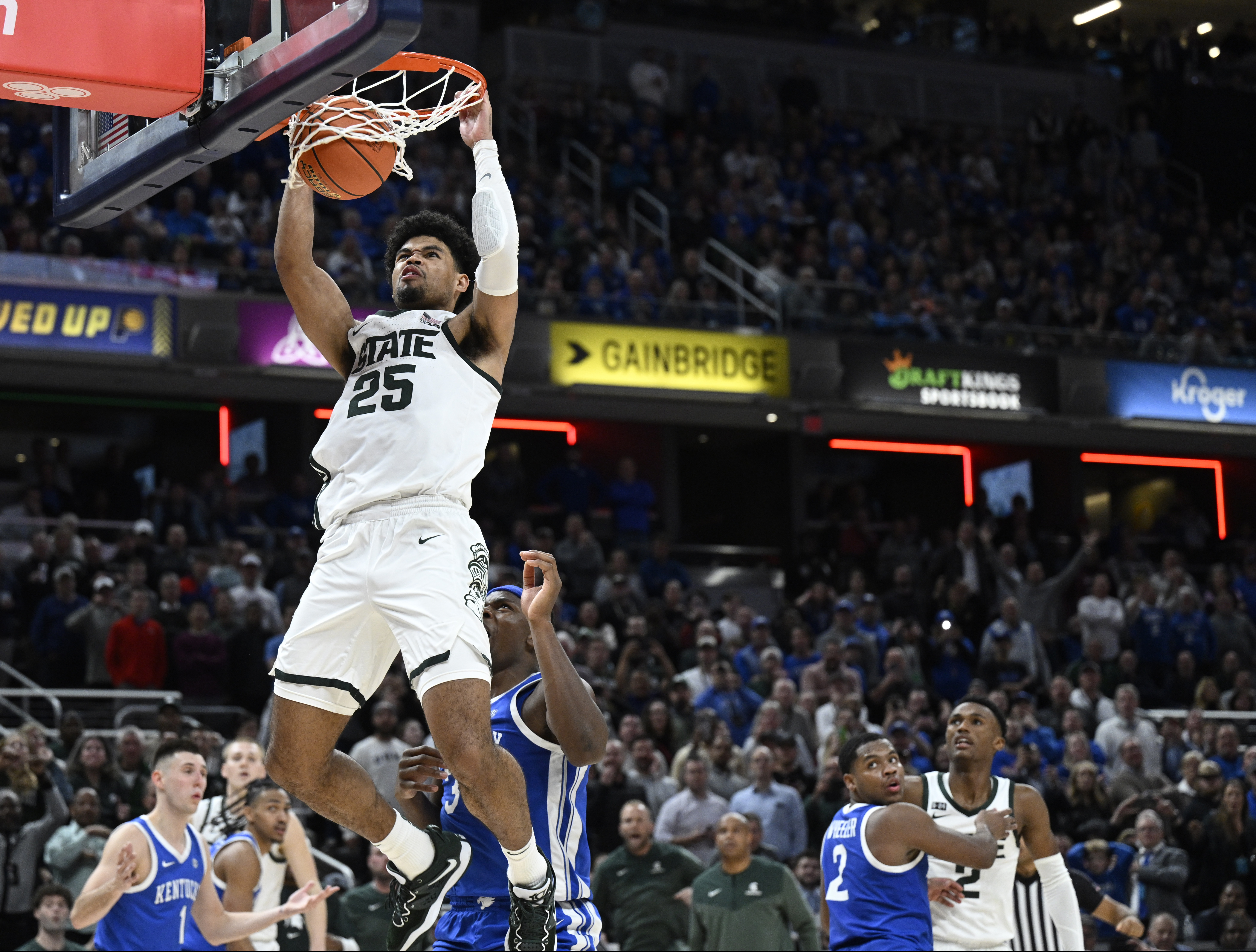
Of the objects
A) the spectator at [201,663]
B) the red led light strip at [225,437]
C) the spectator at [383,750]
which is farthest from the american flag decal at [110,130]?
the red led light strip at [225,437]

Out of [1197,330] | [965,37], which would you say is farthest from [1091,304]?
[965,37]

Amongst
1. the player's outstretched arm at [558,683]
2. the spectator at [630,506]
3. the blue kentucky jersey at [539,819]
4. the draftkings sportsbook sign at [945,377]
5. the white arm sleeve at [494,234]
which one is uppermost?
the draftkings sportsbook sign at [945,377]

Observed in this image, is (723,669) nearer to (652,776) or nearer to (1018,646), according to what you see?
(652,776)

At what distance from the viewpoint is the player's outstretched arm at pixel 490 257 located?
5.05m

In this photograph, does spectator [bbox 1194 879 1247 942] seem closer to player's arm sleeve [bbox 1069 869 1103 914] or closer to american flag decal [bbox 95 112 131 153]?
player's arm sleeve [bbox 1069 869 1103 914]

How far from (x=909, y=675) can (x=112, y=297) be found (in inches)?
333

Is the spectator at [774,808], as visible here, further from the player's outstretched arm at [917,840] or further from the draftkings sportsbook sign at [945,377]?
the draftkings sportsbook sign at [945,377]

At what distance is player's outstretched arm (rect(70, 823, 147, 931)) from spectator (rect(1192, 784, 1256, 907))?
8.97 m

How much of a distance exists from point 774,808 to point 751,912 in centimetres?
223

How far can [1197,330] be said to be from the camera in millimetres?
21562

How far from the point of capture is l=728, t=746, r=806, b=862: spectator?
40.4ft

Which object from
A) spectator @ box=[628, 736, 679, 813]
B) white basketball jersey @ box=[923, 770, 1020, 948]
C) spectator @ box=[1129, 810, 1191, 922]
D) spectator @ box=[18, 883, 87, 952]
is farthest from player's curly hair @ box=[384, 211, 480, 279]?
spectator @ box=[1129, 810, 1191, 922]

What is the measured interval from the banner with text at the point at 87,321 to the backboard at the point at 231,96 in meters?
11.0

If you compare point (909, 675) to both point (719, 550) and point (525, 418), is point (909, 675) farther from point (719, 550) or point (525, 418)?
point (525, 418)
